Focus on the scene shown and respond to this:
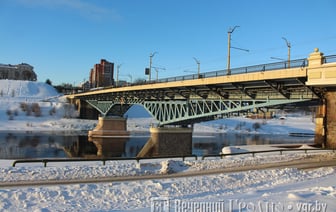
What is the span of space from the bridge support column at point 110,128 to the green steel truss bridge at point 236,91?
18.4 m

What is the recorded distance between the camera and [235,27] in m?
34.3

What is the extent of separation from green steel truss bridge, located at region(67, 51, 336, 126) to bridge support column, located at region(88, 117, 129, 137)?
18.4 m

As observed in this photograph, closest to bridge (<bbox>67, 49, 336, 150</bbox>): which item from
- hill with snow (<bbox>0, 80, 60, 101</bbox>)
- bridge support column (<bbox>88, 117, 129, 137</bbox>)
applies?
bridge support column (<bbox>88, 117, 129, 137</bbox>)

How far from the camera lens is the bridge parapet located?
21.6 meters

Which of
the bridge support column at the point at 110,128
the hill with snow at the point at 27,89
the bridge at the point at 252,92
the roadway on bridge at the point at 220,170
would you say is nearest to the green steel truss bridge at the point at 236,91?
the bridge at the point at 252,92

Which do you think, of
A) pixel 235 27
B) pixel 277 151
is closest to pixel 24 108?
pixel 235 27

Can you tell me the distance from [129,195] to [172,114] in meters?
35.0

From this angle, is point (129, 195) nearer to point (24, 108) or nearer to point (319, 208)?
point (319, 208)

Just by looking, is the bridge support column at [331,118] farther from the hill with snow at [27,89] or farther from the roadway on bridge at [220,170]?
the hill with snow at [27,89]

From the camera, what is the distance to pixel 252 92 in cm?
3222

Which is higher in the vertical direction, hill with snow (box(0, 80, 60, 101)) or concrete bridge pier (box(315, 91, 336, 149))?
hill with snow (box(0, 80, 60, 101))

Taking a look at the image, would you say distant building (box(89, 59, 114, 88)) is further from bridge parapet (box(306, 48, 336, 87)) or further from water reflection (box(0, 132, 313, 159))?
bridge parapet (box(306, 48, 336, 87))

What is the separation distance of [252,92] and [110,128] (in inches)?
1866

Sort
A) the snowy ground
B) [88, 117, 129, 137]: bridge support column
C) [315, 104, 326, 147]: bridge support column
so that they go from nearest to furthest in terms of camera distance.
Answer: the snowy ground → [315, 104, 326, 147]: bridge support column → [88, 117, 129, 137]: bridge support column
